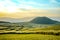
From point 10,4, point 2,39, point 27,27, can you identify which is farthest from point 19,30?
point 10,4

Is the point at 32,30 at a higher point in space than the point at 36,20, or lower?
lower

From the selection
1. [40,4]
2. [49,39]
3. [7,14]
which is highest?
[40,4]

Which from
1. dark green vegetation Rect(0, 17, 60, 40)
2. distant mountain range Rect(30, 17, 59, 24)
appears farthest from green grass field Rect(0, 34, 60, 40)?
distant mountain range Rect(30, 17, 59, 24)

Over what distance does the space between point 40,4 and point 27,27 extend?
2.15ft

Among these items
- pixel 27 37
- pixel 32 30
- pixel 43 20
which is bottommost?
pixel 27 37

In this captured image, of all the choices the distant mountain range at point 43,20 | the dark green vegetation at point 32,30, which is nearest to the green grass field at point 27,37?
the dark green vegetation at point 32,30

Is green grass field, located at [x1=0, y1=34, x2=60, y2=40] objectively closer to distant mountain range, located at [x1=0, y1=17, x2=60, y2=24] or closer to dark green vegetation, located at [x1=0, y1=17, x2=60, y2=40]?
dark green vegetation, located at [x1=0, y1=17, x2=60, y2=40]

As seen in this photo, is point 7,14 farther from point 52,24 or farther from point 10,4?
point 52,24

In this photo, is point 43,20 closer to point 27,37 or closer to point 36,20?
point 36,20

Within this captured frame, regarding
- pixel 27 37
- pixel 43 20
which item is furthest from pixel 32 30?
pixel 43 20

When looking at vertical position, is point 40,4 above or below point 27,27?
above

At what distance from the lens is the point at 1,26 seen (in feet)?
11.0

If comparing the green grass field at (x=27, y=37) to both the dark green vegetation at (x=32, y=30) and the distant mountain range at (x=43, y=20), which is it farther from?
the distant mountain range at (x=43, y=20)

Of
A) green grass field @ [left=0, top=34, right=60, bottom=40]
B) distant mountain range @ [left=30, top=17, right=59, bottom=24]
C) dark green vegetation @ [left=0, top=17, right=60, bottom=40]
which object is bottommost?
green grass field @ [left=0, top=34, right=60, bottom=40]
